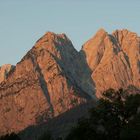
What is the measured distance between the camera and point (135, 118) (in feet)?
431

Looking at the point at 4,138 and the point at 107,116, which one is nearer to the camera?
the point at 107,116

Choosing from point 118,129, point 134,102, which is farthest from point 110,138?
point 134,102

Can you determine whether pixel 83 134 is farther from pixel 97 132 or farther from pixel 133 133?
pixel 133 133

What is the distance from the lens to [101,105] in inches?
5536

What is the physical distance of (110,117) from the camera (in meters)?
138

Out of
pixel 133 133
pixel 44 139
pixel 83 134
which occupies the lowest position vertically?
pixel 133 133

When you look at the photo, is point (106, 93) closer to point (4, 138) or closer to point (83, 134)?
point (83, 134)

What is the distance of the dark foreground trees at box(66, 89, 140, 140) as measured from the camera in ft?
449

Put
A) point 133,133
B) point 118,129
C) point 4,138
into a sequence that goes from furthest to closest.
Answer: point 4,138 → point 118,129 → point 133,133

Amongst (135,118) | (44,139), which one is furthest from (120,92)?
(44,139)

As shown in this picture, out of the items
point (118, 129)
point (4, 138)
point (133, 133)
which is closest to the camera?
point (133, 133)

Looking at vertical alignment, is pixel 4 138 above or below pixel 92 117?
above

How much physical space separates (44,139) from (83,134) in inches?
2149

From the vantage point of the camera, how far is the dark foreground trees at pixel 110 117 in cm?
13700
